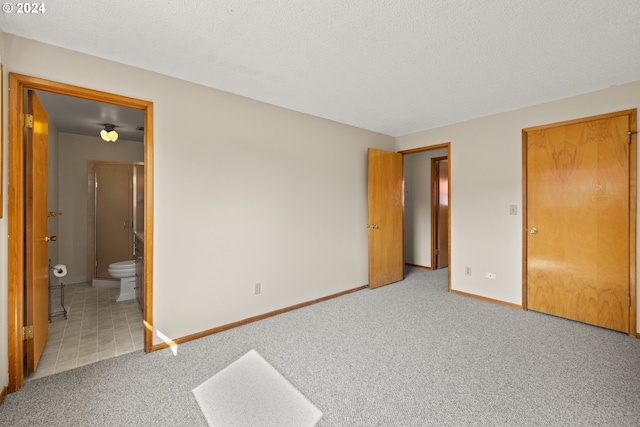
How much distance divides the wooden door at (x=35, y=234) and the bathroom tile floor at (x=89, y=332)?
0.12m

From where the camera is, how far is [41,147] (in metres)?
2.30

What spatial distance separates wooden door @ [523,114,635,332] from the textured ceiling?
522 millimetres

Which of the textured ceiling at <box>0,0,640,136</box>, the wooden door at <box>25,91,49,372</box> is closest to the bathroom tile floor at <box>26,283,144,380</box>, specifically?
the wooden door at <box>25,91,49,372</box>

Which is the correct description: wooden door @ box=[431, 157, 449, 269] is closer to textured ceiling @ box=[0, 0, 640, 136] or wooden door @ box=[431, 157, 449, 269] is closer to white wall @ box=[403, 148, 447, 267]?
white wall @ box=[403, 148, 447, 267]

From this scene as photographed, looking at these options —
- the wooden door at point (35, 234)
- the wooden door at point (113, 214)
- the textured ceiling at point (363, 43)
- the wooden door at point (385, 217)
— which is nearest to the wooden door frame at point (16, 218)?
the wooden door at point (35, 234)

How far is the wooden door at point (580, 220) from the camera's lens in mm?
2730

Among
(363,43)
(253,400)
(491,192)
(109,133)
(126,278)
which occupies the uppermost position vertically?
(363,43)

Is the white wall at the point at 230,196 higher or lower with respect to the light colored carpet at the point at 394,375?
higher

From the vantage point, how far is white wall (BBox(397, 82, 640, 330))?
3.32 meters

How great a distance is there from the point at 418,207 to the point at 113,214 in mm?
5360

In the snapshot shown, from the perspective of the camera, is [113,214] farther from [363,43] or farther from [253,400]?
[363,43]

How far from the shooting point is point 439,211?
5.45 metres

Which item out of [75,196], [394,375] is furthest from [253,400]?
[75,196]

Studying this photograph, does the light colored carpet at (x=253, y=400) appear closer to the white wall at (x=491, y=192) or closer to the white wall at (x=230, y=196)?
the white wall at (x=230, y=196)
